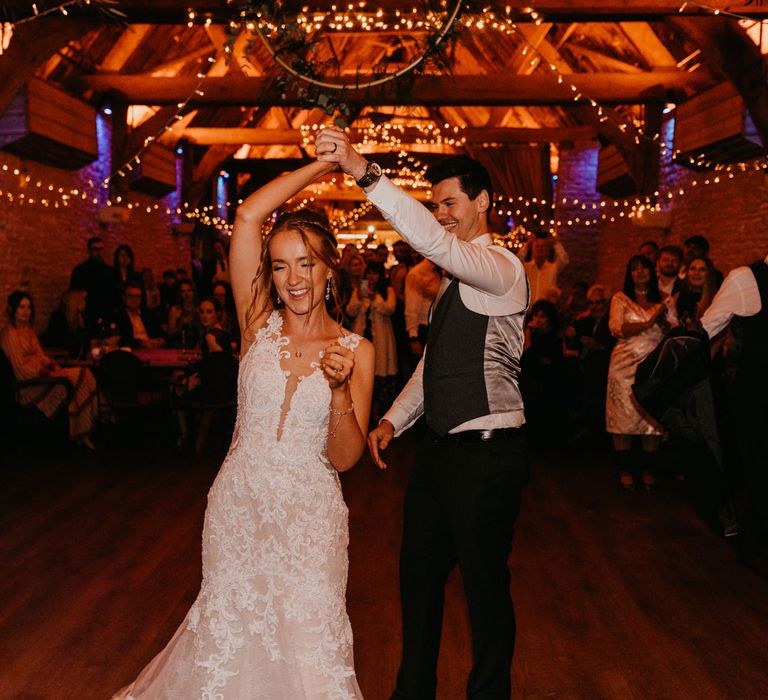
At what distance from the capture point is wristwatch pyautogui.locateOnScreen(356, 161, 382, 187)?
75.2 inches

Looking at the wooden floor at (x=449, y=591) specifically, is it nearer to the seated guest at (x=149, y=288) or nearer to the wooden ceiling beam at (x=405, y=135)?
the seated guest at (x=149, y=288)

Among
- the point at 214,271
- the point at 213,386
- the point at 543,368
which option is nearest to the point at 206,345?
the point at 213,386

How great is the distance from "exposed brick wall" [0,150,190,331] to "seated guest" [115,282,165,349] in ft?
3.84

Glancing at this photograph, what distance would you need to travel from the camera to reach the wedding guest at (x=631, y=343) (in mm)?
5234

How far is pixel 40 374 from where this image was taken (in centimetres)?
634

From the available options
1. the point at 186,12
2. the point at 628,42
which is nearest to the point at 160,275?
the point at 186,12

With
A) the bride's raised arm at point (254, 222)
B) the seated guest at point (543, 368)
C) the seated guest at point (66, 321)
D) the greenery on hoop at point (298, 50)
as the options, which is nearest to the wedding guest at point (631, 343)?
the seated guest at point (543, 368)

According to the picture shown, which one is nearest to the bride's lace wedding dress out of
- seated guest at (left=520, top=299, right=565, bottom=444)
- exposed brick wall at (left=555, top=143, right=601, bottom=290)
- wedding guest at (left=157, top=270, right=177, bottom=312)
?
seated guest at (left=520, top=299, right=565, bottom=444)

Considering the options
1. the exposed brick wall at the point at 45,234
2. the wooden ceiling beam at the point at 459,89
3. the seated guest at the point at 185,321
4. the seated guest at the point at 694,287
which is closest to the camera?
the seated guest at the point at 694,287

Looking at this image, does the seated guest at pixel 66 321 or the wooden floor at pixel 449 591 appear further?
the seated guest at pixel 66 321

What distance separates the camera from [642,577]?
3861 millimetres

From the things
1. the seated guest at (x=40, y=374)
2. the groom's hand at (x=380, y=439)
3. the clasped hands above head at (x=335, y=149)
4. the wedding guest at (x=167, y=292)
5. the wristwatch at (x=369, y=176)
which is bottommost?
the seated guest at (x=40, y=374)

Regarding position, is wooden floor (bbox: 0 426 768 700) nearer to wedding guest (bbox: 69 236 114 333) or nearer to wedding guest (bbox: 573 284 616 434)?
wedding guest (bbox: 573 284 616 434)

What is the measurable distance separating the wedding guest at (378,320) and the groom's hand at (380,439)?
470cm
